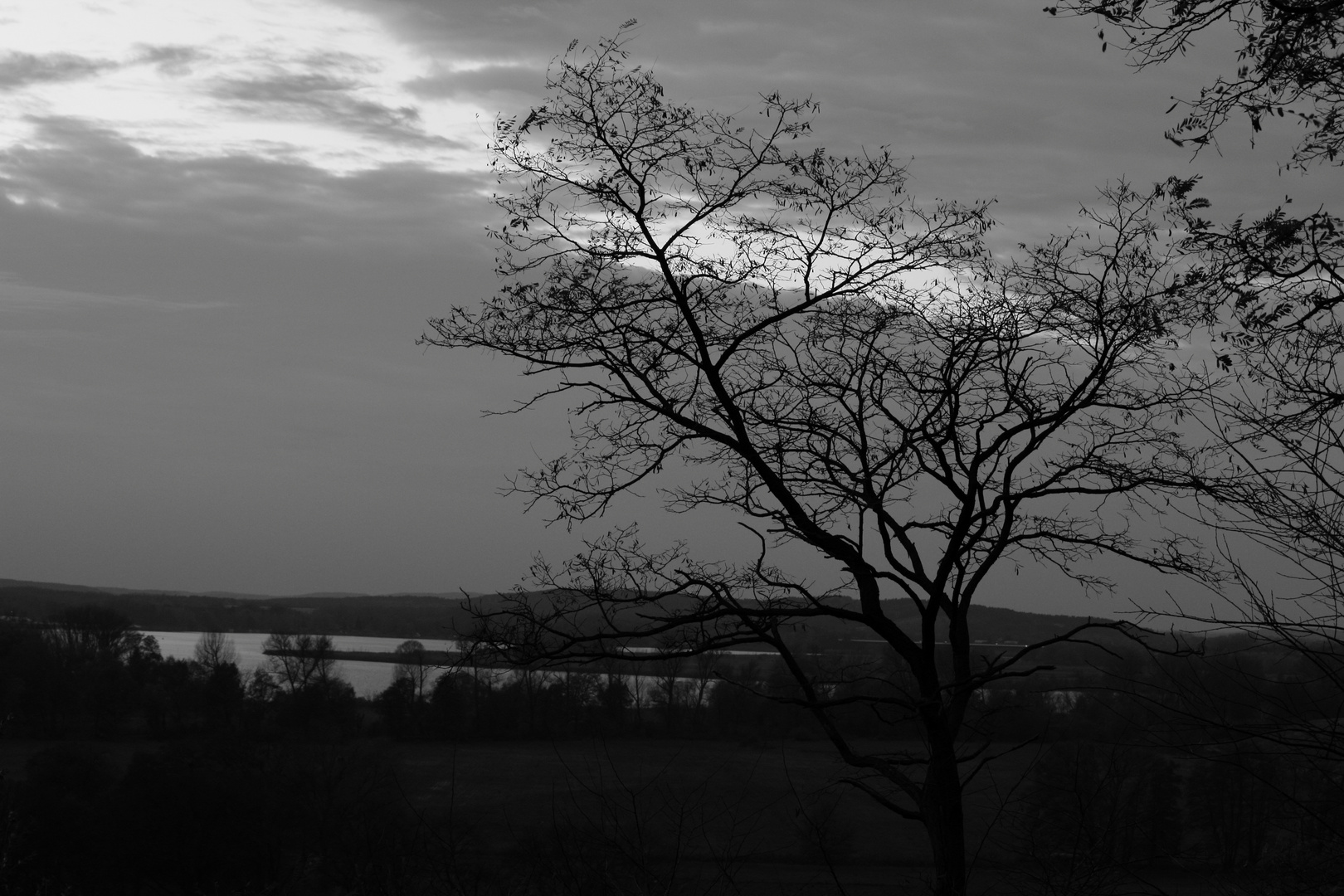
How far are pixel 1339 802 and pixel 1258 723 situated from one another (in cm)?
43

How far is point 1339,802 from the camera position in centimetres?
429

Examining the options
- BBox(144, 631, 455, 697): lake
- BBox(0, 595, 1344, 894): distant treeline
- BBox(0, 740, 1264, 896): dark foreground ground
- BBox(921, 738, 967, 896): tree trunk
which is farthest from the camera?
BBox(144, 631, 455, 697): lake

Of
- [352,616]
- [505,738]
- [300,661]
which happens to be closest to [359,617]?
[352,616]

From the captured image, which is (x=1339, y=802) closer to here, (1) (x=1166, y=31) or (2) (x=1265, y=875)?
(2) (x=1265, y=875)

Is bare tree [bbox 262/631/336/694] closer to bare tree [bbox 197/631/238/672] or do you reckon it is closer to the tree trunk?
bare tree [bbox 197/631/238/672]

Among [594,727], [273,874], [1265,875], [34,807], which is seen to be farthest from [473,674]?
[34,807]

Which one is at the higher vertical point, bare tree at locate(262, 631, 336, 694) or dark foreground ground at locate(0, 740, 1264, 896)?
dark foreground ground at locate(0, 740, 1264, 896)

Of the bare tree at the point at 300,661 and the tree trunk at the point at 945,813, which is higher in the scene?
the tree trunk at the point at 945,813

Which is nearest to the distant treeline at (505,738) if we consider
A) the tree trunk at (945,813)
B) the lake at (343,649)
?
the tree trunk at (945,813)

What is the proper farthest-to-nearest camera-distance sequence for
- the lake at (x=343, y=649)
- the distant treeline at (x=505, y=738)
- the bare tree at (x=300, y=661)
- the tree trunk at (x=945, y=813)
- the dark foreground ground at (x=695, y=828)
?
1. the lake at (x=343, y=649)
2. the bare tree at (x=300, y=661)
3. the tree trunk at (x=945, y=813)
4. the dark foreground ground at (x=695, y=828)
5. the distant treeline at (x=505, y=738)

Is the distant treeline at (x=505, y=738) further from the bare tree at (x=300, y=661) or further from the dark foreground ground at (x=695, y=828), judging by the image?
the bare tree at (x=300, y=661)

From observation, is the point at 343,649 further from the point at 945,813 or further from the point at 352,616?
the point at 945,813

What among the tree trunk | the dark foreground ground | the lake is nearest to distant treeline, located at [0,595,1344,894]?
the dark foreground ground

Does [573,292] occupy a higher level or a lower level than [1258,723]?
higher
